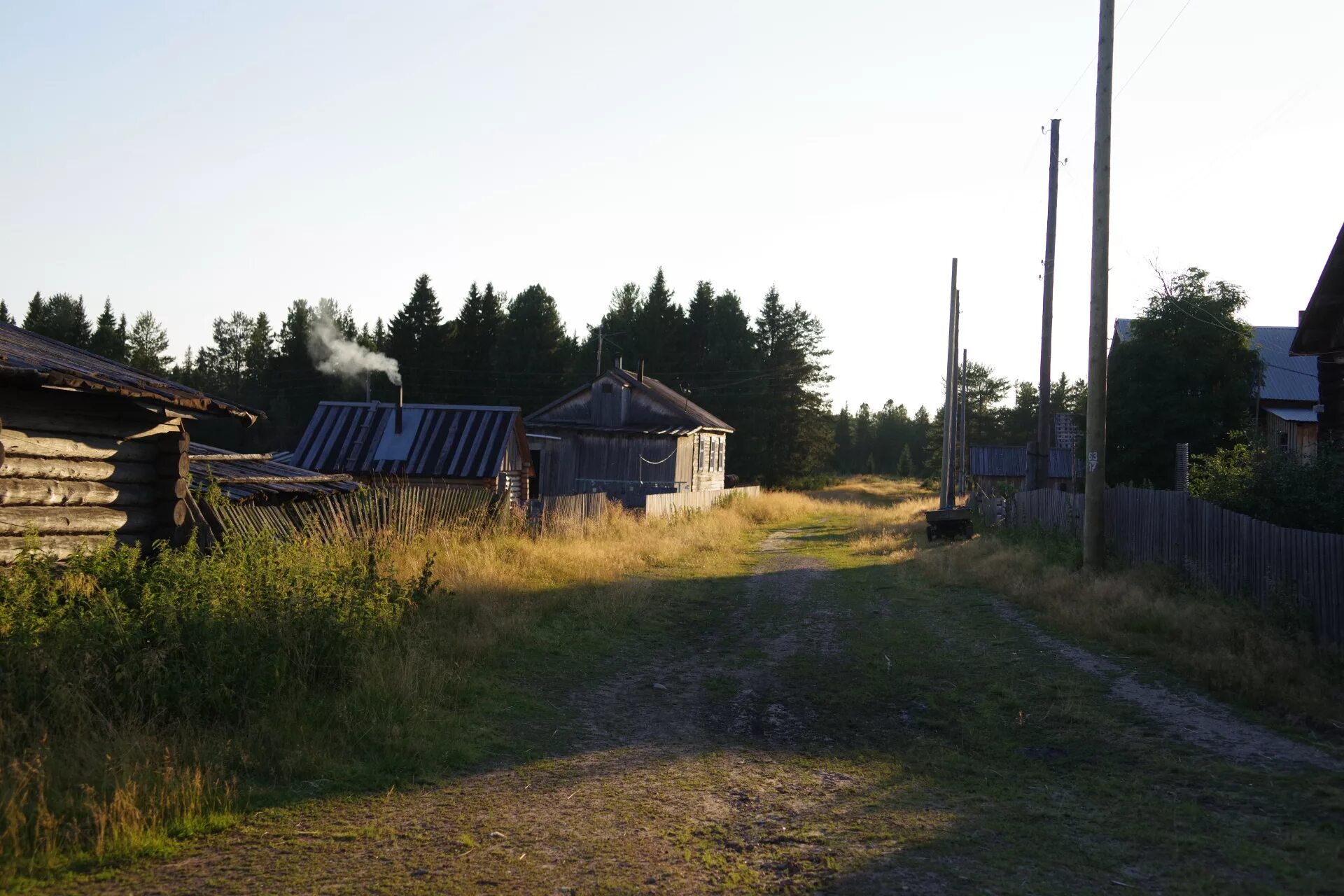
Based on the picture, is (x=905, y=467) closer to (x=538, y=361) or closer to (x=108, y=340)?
(x=538, y=361)

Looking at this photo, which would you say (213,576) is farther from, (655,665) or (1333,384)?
(1333,384)

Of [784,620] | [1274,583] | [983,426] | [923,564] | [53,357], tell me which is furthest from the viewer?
[983,426]

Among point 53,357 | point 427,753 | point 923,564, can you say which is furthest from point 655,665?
point 923,564

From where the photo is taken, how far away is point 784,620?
13125 mm

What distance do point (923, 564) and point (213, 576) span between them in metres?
14.9

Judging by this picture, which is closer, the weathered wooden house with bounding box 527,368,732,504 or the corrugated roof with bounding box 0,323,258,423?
the corrugated roof with bounding box 0,323,258,423

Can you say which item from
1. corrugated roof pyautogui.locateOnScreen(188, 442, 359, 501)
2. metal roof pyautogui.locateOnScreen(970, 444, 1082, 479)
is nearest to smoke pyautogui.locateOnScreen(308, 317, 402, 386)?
metal roof pyautogui.locateOnScreen(970, 444, 1082, 479)

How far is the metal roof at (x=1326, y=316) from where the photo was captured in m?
14.0

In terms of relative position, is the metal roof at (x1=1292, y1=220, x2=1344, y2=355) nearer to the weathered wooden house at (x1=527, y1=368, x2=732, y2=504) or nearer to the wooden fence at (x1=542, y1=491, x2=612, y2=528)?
the wooden fence at (x1=542, y1=491, x2=612, y2=528)

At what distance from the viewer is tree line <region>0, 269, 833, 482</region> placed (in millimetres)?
Answer: 69750

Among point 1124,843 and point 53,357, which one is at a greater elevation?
point 53,357

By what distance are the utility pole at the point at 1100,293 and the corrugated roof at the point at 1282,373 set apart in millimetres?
20921

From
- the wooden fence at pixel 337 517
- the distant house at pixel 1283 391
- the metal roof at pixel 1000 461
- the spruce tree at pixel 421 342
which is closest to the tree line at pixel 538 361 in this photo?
the spruce tree at pixel 421 342

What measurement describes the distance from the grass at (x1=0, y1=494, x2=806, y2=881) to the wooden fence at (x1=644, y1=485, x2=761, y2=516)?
60.7 ft
